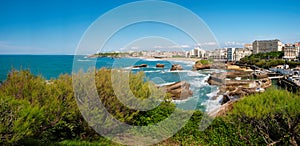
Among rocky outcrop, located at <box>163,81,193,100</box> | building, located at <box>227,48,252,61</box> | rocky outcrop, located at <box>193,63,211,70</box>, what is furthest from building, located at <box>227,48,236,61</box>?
rocky outcrop, located at <box>163,81,193,100</box>

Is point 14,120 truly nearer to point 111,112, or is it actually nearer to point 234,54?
point 111,112

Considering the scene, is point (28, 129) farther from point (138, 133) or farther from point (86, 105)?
point (138, 133)

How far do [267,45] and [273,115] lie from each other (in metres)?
129

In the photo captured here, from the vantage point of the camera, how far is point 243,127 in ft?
18.1

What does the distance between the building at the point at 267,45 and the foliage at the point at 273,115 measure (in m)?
125

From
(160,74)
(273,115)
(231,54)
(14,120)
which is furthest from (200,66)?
(231,54)

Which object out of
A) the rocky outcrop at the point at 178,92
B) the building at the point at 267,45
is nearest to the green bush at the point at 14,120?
the rocky outcrop at the point at 178,92

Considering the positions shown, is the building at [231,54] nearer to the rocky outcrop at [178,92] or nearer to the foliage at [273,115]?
the rocky outcrop at [178,92]

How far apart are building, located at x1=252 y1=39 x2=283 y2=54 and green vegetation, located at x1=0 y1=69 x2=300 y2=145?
409ft

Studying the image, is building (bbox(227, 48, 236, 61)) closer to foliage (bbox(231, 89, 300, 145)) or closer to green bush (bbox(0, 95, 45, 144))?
foliage (bbox(231, 89, 300, 145))

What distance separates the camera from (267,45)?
120 m

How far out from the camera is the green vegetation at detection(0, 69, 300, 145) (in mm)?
4094

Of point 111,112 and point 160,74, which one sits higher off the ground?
point 111,112

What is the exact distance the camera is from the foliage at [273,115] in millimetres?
4891
